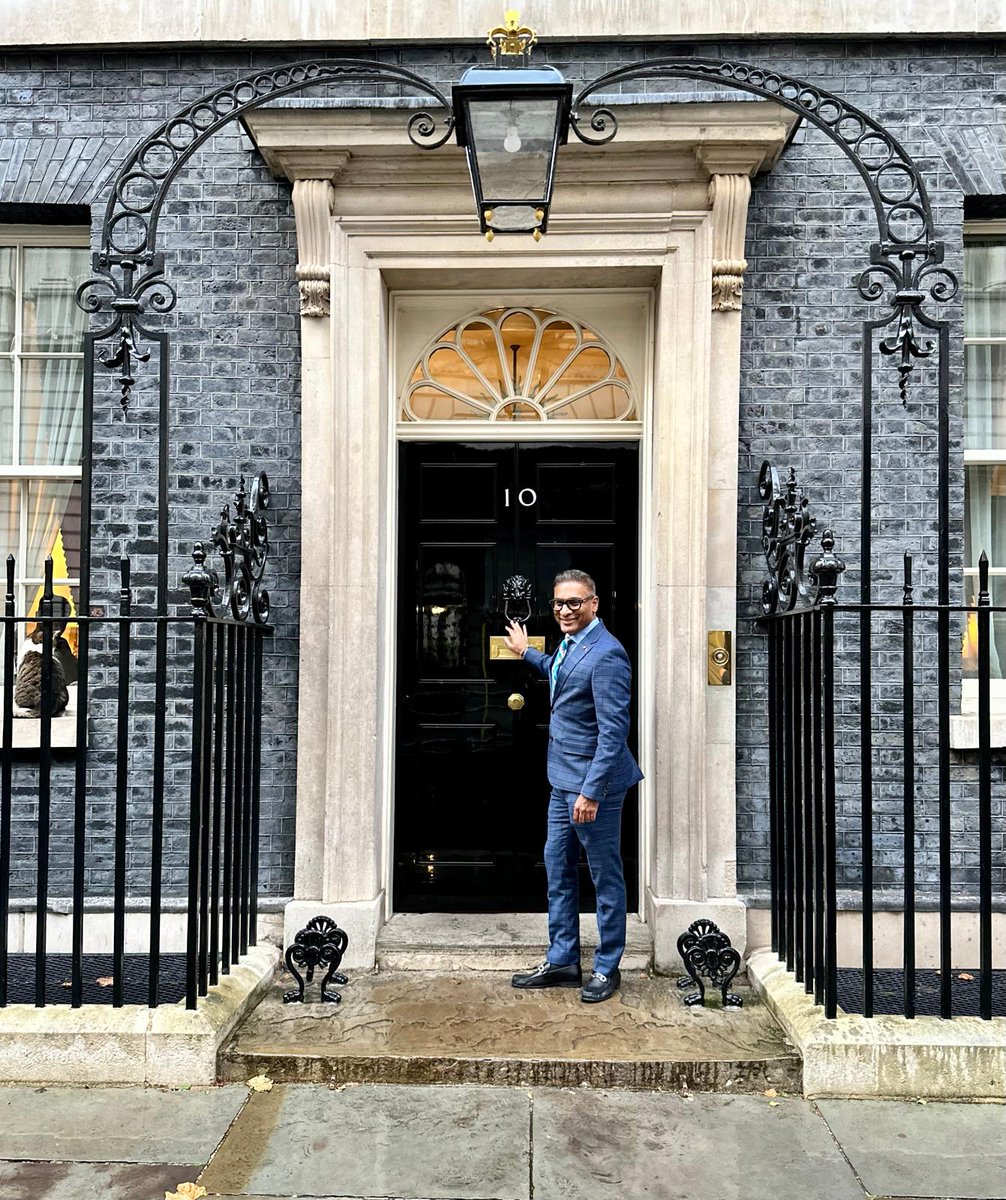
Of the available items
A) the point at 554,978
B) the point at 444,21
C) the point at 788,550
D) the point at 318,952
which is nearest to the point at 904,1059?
the point at 554,978

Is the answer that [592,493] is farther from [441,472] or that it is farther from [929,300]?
[929,300]

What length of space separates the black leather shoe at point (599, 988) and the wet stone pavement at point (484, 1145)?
617mm

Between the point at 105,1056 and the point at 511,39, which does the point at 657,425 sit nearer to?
the point at 511,39

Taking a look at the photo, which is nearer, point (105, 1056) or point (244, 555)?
point (105, 1056)

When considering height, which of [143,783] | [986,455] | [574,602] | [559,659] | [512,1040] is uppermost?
[986,455]

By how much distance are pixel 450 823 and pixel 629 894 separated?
3.41 ft

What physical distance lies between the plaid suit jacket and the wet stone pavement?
1.24m

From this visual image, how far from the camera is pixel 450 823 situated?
19.0 feet

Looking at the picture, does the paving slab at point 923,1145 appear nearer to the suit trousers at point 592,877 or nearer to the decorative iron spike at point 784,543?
the suit trousers at point 592,877

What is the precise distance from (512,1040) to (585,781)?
3.54ft

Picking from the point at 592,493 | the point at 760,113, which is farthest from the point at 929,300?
the point at 592,493

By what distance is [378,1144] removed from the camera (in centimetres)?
365

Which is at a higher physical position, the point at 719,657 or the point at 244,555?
the point at 244,555

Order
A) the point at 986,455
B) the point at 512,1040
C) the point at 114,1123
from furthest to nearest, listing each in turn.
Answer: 1. the point at 986,455
2. the point at 512,1040
3. the point at 114,1123
